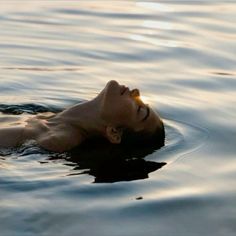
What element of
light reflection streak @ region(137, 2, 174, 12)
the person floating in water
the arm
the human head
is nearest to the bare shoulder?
the person floating in water

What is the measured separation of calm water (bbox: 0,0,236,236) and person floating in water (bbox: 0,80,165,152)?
5.3 inches

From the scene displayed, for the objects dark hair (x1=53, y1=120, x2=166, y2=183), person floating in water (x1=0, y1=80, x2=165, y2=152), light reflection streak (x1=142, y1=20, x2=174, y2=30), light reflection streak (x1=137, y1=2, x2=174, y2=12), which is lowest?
dark hair (x1=53, y1=120, x2=166, y2=183)

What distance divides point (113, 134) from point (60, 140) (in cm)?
41

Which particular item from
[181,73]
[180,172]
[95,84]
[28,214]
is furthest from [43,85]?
[28,214]

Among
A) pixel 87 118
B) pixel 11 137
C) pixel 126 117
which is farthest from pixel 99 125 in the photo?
pixel 11 137

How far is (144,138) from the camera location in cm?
630

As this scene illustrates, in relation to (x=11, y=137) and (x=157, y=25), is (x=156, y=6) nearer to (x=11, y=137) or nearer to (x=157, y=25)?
(x=157, y=25)

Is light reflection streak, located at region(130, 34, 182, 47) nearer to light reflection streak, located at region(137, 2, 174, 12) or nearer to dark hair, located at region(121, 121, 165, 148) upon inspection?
light reflection streak, located at region(137, 2, 174, 12)

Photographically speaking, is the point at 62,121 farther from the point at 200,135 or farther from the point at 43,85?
the point at 43,85

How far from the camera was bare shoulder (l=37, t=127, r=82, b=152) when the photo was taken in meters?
6.00

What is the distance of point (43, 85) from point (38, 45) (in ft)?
5.83

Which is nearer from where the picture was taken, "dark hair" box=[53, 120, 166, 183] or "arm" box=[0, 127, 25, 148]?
"dark hair" box=[53, 120, 166, 183]

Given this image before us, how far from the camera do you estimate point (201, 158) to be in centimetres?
610

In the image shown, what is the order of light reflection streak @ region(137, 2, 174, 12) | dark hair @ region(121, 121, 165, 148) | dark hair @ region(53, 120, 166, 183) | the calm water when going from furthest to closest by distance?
light reflection streak @ region(137, 2, 174, 12)
dark hair @ region(121, 121, 165, 148)
dark hair @ region(53, 120, 166, 183)
the calm water
